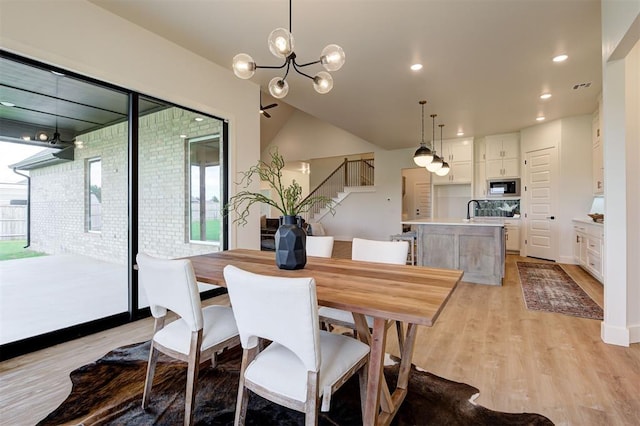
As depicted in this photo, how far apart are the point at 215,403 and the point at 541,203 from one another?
23.1 feet

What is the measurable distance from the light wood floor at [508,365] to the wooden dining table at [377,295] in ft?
2.32

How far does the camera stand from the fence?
251 cm

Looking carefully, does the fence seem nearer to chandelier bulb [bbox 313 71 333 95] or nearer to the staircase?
chandelier bulb [bbox 313 71 333 95]

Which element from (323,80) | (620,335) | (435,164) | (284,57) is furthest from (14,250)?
(435,164)

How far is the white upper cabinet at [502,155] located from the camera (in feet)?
23.1

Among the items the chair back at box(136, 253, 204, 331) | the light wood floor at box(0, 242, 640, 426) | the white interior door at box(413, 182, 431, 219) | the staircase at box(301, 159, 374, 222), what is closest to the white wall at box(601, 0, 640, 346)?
the light wood floor at box(0, 242, 640, 426)

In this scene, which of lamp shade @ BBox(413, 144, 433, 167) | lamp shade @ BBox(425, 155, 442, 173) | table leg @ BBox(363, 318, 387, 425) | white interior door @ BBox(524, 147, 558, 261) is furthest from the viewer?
white interior door @ BBox(524, 147, 558, 261)

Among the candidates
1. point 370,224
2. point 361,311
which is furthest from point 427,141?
point 361,311

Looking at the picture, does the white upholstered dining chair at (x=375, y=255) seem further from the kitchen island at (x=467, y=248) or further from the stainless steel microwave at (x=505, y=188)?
the stainless steel microwave at (x=505, y=188)

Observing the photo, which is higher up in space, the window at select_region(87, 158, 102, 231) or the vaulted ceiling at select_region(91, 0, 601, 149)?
the vaulted ceiling at select_region(91, 0, 601, 149)

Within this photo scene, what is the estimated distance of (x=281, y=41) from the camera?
76.9 inches

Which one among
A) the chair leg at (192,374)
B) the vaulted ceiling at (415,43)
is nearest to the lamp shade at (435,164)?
the vaulted ceiling at (415,43)

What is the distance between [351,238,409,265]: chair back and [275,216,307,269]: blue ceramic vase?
60 centimetres

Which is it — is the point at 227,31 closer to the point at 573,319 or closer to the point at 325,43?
the point at 325,43
